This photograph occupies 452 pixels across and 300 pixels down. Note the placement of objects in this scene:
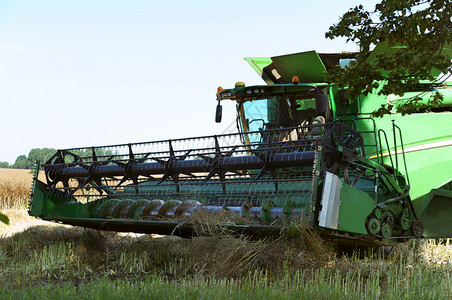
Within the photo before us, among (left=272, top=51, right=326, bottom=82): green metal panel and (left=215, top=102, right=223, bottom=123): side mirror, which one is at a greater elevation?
(left=272, top=51, right=326, bottom=82): green metal panel

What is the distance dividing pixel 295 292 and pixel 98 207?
141 inches

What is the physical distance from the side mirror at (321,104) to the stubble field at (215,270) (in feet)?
5.28

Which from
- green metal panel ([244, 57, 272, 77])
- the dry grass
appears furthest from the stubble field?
the dry grass

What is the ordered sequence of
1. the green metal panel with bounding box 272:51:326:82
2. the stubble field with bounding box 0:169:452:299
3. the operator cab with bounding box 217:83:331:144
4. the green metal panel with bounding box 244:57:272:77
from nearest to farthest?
1. the stubble field with bounding box 0:169:452:299
2. the operator cab with bounding box 217:83:331:144
3. the green metal panel with bounding box 272:51:326:82
4. the green metal panel with bounding box 244:57:272:77

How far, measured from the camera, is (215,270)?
4.66 metres

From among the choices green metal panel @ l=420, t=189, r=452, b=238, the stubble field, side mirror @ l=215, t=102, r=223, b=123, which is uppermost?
side mirror @ l=215, t=102, r=223, b=123

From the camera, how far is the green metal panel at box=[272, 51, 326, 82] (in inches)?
274

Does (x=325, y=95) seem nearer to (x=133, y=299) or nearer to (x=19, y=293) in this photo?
(x=133, y=299)

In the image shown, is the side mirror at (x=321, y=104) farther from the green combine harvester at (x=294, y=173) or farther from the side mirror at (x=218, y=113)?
the side mirror at (x=218, y=113)

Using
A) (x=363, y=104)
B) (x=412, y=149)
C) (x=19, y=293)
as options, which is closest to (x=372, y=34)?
(x=363, y=104)

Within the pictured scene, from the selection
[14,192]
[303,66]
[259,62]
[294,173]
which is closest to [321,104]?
[294,173]

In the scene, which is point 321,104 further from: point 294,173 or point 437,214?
point 437,214

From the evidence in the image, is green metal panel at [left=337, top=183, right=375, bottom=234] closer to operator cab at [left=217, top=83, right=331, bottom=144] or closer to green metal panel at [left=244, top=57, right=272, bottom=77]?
operator cab at [left=217, top=83, right=331, bottom=144]

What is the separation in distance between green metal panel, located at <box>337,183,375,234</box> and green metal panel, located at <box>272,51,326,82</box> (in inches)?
110
